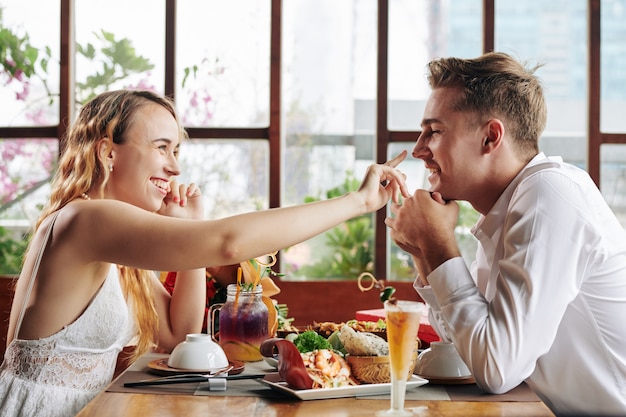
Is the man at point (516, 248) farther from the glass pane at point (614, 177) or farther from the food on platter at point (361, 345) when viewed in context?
the glass pane at point (614, 177)

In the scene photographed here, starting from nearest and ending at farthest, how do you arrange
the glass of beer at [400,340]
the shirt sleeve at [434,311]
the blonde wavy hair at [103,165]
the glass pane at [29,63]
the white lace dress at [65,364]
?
the glass of beer at [400,340]
the white lace dress at [65,364]
the shirt sleeve at [434,311]
the blonde wavy hair at [103,165]
the glass pane at [29,63]

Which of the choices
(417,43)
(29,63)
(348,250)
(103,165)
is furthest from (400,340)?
(29,63)

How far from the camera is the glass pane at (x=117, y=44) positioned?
439 centimetres

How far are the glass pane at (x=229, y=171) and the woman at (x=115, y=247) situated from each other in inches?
76.4

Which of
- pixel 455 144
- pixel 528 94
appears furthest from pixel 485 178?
pixel 528 94

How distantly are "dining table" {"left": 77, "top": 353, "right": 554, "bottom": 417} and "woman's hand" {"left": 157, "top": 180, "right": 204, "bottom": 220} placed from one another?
2.41ft

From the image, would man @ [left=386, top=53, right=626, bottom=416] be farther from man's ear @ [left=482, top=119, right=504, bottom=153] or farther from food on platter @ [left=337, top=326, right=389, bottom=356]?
food on platter @ [left=337, top=326, right=389, bottom=356]

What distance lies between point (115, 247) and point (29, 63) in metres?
3.05

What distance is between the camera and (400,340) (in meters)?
1.41

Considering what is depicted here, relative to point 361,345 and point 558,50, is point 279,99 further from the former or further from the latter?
point 361,345

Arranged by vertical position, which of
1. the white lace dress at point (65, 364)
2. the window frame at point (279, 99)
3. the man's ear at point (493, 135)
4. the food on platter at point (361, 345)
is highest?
the window frame at point (279, 99)

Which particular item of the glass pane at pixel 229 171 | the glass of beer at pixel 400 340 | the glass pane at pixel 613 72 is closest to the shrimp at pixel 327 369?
the glass of beer at pixel 400 340

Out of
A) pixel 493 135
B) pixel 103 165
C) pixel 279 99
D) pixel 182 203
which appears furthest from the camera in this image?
pixel 279 99

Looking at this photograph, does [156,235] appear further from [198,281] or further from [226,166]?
[226,166]
